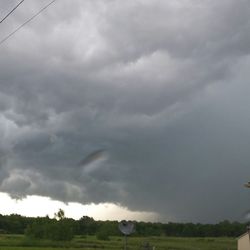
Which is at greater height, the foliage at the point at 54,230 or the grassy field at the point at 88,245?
the foliage at the point at 54,230

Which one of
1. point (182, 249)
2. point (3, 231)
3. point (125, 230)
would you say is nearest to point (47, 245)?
point (182, 249)

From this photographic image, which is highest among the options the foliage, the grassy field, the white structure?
the foliage

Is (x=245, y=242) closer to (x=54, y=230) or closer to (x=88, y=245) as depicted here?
(x=88, y=245)

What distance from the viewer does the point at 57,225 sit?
142125 millimetres

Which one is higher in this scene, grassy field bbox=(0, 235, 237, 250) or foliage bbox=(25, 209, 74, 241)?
foliage bbox=(25, 209, 74, 241)

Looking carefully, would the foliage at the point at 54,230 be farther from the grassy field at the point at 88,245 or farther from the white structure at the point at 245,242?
the white structure at the point at 245,242

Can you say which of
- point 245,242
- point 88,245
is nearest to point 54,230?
point 88,245

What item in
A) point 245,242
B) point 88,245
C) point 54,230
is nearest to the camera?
point 245,242

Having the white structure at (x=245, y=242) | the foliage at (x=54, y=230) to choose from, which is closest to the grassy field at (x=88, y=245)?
the foliage at (x=54, y=230)

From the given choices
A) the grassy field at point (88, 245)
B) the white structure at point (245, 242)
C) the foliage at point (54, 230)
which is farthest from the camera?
the foliage at point (54, 230)

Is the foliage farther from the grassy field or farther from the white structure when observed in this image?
the white structure

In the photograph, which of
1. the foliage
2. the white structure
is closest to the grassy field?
the foliage

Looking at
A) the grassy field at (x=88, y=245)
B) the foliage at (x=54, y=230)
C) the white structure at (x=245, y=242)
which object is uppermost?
the foliage at (x=54, y=230)

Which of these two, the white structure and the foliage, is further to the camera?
the foliage
